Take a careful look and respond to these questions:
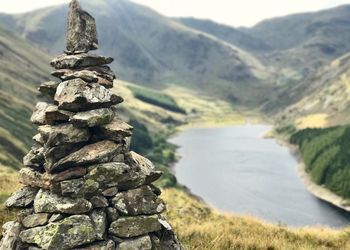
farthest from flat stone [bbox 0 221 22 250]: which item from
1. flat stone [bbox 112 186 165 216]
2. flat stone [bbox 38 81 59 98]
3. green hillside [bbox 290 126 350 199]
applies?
green hillside [bbox 290 126 350 199]

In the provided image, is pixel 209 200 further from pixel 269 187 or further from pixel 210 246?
pixel 210 246

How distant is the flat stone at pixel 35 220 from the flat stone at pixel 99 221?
1.80 metres

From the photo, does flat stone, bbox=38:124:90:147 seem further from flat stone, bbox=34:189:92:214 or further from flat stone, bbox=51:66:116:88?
flat stone, bbox=51:66:116:88

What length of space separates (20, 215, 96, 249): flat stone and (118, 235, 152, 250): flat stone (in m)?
1.30

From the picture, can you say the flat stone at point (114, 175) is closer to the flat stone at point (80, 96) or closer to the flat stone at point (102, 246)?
the flat stone at point (102, 246)

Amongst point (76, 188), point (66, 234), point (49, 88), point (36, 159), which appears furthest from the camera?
point (49, 88)

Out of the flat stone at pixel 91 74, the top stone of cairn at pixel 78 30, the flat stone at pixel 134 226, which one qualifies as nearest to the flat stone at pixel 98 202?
the flat stone at pixel 134 226

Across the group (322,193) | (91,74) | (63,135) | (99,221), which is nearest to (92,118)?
(63,135)

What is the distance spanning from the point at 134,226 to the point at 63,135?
4678 mm

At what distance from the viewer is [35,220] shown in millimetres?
18766

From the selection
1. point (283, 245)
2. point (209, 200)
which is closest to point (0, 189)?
point (283, 245)

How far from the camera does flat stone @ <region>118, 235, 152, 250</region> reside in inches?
735

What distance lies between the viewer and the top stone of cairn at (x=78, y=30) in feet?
71.9

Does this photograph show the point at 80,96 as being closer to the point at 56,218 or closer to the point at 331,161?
the point at 56,218
